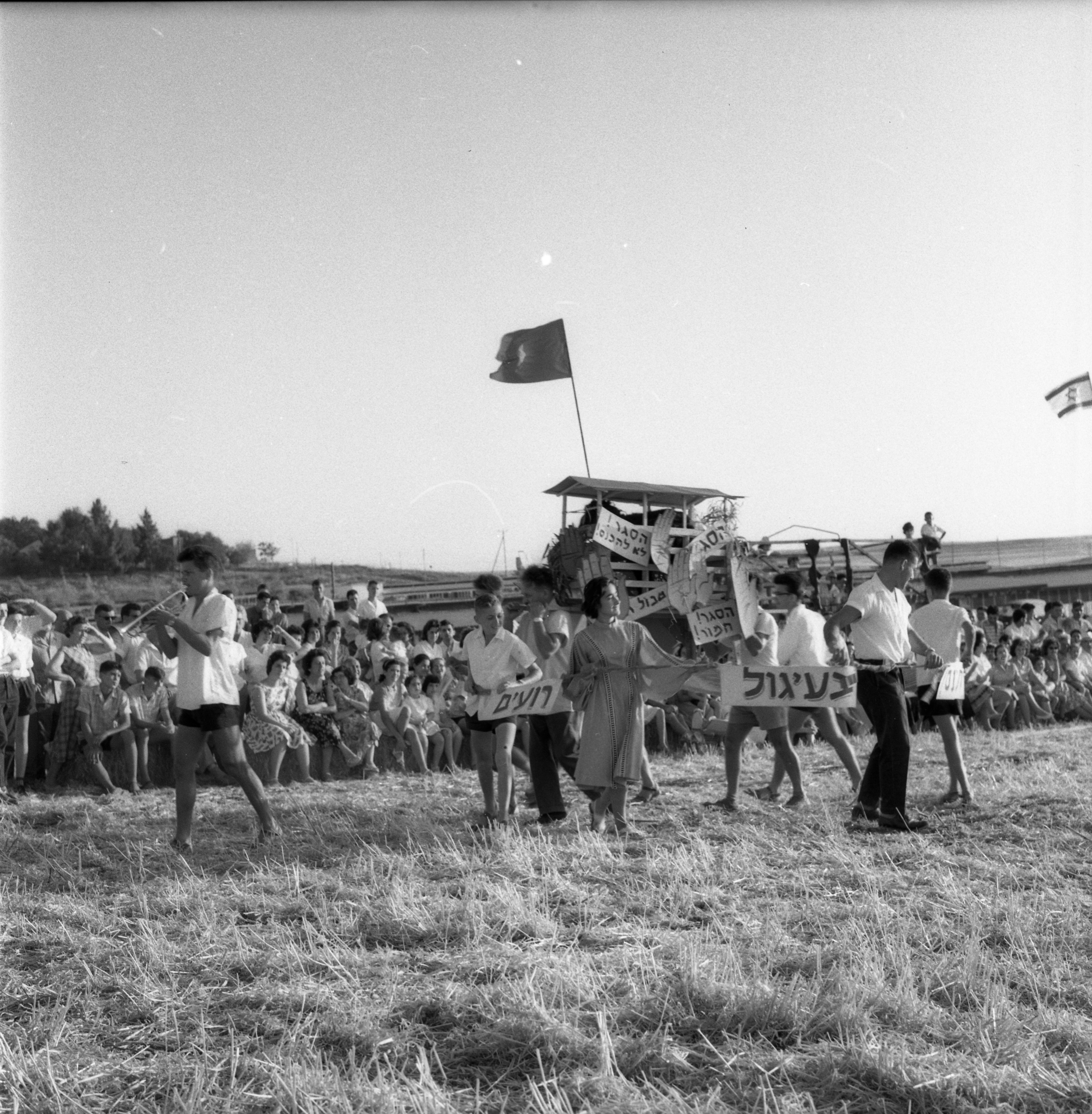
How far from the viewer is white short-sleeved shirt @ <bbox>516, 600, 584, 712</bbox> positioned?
804cm

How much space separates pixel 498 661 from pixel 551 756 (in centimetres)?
82

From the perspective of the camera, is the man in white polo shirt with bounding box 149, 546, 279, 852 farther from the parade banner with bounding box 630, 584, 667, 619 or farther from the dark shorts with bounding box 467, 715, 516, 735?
the parade banner with bounding box 630, 584, 667, 619

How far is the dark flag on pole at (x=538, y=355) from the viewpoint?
633 inches

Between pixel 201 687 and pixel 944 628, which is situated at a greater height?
pixel 944 628

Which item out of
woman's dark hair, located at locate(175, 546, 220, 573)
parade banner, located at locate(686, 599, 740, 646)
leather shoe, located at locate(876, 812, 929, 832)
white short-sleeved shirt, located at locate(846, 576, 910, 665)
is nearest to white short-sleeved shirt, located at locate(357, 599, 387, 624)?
parade banner, located at locate(686, 599, 740, 646)

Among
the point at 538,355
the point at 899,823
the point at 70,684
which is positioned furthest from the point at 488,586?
the point at 538,355

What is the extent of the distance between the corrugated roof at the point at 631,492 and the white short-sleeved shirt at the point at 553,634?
18.0 feet

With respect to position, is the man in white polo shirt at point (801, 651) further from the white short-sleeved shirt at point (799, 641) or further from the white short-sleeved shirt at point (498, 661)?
the white short-sleeved shirt at point (498, 661)

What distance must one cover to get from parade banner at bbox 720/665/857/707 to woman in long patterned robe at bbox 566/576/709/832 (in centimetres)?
48

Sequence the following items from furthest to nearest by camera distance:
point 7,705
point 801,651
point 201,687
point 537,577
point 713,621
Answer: point 713,621 → point 7,705 → point 801,651 → point 537,577 → point 201,687

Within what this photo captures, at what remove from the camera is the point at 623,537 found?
13.8 m

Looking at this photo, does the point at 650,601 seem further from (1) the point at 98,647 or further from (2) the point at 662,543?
(1) the point at 98,647

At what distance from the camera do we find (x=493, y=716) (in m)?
7.96

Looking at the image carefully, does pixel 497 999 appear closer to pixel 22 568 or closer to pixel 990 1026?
pixel 990 1026
